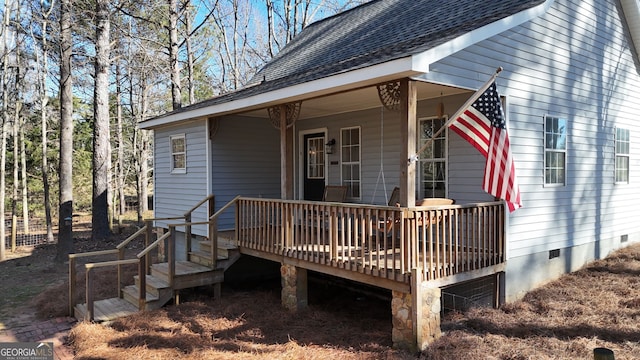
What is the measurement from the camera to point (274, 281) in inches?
353

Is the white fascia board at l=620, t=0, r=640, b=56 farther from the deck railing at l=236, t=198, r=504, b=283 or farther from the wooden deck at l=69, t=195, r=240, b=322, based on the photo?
the wooden deck at l=69, t=195, r=240, b=322

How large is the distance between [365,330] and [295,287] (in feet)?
4.30

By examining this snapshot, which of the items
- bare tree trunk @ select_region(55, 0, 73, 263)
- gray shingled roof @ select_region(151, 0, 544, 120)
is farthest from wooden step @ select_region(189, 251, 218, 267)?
bare tree trunk @ select_region(55, 0, 73, 263)

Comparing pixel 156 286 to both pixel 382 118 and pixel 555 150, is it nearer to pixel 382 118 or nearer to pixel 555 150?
pixel 382 118

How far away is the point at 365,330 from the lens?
5.79 m

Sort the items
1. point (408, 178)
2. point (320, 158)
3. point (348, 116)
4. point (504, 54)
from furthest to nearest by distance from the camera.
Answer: point (320, 158), point (348, 116), point (504, 54), point (408, 178)

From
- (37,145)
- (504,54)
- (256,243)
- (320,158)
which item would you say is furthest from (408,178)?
(37,145)

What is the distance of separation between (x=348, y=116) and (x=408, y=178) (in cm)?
406

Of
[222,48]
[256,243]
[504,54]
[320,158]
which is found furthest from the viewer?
[222,48]

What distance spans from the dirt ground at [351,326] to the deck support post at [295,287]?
0.54ft

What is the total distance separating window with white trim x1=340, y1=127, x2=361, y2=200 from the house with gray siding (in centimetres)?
3

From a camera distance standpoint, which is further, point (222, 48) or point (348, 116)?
point (222, 48)

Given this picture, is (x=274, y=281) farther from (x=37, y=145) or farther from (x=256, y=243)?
(x=37, y=145)

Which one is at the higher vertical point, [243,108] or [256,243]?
[243,108]
